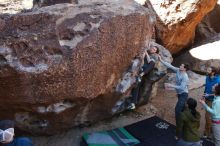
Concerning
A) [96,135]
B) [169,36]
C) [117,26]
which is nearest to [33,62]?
[117,26]

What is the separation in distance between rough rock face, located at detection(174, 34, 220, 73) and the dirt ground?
4.10ft

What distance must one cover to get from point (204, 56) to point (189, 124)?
16.8 ft

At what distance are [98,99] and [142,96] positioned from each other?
146 centimetres

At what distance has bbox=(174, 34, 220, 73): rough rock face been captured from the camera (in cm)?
1023

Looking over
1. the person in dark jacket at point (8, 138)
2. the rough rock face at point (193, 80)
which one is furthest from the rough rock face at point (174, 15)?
the person in dark jacket at point (8, 138)

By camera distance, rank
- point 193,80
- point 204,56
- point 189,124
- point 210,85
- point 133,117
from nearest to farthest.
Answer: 1. point 189,124
2. point 210,85
3. point 133,117
4. point 193,80
5. point 204,56

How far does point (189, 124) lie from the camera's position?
5.65 metres

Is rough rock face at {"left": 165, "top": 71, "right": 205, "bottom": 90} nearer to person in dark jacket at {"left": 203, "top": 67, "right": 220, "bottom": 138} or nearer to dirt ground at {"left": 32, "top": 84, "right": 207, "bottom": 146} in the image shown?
dirt ground at {"left": 32, "top": 84, "right": 207, "bottom": 146}

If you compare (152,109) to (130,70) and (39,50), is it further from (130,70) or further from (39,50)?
(39,50)

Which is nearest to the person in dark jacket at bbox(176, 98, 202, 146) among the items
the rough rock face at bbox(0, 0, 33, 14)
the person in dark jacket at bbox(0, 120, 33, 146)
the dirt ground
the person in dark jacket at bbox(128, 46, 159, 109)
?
the dirt ground

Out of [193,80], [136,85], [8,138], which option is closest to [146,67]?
[136,85]

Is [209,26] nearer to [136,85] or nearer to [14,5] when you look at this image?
[136,85]

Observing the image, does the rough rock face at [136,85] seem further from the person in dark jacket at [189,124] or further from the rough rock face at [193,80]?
the person in dark jacket at [189,124]

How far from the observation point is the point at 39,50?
18.6 feet
